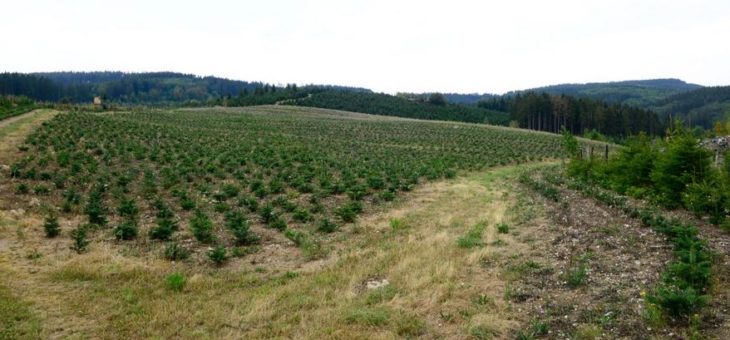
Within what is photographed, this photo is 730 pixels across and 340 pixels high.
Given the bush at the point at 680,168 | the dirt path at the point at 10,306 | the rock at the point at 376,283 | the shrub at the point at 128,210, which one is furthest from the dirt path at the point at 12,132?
the bush at the point at 680,168

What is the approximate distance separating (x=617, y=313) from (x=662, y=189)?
1047cm

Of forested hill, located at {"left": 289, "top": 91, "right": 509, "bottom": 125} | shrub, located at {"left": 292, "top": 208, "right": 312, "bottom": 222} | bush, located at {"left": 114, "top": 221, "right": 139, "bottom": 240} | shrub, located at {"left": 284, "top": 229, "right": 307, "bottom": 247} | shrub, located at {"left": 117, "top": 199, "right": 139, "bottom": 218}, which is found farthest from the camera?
forested hill, located at {"left": 289, "top": 91, "right": 509, "bottom": 125}

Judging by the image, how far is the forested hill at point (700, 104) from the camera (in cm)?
14850

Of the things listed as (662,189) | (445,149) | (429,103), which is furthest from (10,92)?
(662,189)

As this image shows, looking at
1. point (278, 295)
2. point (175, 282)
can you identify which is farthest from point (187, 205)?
point (278, 295)

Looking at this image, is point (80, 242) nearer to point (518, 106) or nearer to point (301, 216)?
point (301, 216)

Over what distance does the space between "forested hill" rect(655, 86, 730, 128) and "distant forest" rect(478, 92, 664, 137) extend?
2021 inches

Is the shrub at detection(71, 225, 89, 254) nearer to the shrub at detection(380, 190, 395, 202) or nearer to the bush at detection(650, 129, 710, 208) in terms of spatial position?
the shrub at detection(380, 190, 395, 202)

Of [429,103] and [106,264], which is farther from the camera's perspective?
[429,103]

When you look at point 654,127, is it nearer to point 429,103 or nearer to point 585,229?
point 429,103

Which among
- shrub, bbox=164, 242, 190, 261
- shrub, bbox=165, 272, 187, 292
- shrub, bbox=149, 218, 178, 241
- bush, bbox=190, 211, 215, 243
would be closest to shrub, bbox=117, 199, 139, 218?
shrub, bbox=149, 218, 178, 241

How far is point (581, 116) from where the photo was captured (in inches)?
4230

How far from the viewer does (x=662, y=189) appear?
53.6ft

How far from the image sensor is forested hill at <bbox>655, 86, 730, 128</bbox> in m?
148
